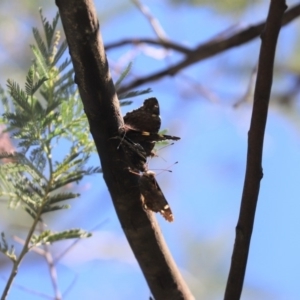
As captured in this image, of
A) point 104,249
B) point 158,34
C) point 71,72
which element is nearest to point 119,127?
point 71,72

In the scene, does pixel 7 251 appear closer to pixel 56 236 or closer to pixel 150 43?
pixel 56 236

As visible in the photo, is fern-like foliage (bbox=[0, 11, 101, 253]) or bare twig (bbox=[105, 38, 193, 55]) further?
bare twig (bbox=[105, 38, 193, 55])

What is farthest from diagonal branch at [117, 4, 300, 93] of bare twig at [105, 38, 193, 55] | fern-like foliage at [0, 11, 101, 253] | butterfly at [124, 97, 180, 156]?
butterfly at [124, 97, 180, 156]

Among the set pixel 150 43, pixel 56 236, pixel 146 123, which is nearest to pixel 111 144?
pixel 146 123

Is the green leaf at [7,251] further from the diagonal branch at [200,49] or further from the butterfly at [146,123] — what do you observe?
the diagonal branch at [200,49]

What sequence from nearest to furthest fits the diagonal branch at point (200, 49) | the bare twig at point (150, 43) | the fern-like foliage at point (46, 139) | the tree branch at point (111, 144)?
the tree branch at point (111, 144), the fern-like foliage at point (46, 139), the diagonal branch at point (200, 49), the bare twig at point (150, 43)

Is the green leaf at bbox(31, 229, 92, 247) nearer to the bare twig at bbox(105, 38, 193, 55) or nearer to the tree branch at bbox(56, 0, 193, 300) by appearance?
the tree branch at bbox(56, 0, 193, 300)

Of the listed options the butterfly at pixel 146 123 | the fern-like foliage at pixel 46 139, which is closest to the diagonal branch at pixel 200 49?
the fern-like foliage at pixel 46 139

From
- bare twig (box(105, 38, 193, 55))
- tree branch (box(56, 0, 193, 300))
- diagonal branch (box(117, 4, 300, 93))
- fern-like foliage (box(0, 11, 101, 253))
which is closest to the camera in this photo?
tree branch (box(56, 0, 193, 300))
